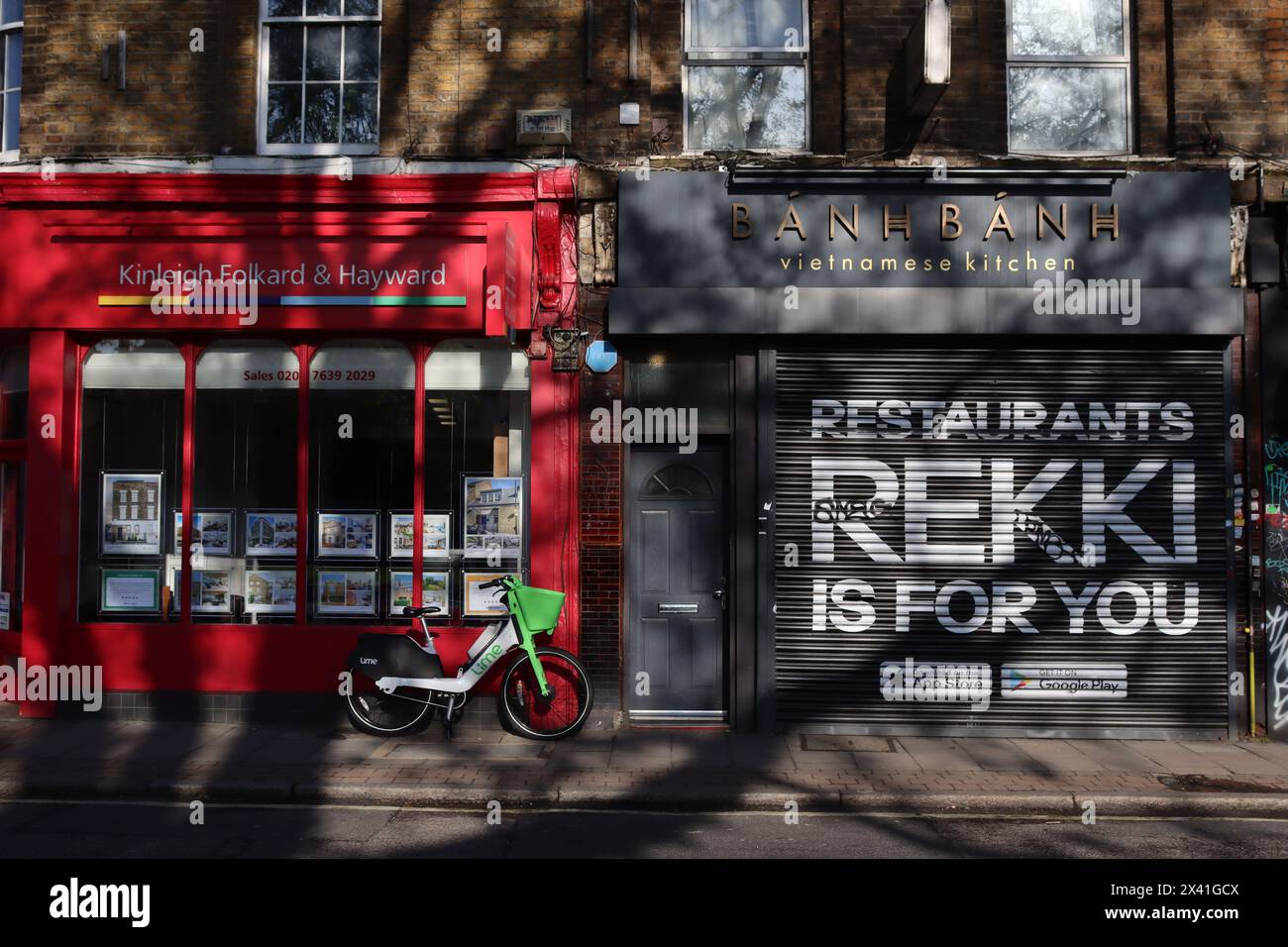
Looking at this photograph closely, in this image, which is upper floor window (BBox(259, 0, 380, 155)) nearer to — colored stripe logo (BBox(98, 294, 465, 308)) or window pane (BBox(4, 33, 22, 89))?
colored stripe logo (BBox(98, 294, 465, 308))

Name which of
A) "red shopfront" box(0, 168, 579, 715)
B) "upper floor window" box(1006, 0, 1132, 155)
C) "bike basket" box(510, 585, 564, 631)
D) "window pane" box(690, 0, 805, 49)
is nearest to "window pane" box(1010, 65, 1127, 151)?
"upper floor window" box(1006, 0, 1132, 155)

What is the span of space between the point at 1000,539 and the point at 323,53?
27.6 ft

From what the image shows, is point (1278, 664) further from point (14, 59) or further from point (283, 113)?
point (14, 59)

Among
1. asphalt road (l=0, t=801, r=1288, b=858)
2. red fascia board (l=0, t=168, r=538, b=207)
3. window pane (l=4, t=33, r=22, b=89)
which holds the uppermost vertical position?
window pane (l=4, t=33, r=22, b=89)

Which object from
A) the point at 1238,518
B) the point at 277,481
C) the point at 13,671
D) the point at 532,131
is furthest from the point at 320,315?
the point at 1238,518

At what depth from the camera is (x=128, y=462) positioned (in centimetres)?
980

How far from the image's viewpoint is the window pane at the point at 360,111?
9961 mm

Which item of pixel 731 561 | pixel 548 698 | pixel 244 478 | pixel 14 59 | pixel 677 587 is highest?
pixel 14 59

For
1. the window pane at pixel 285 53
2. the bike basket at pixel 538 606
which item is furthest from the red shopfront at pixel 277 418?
the window pane at pixel 285 53

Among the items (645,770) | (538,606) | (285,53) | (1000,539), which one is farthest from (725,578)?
(285,53)

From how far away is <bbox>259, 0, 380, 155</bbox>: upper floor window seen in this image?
9969mm

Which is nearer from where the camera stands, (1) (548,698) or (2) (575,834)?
(2) (575,834)

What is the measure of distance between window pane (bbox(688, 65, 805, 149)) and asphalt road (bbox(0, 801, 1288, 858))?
21.6 ft

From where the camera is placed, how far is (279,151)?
9.88 meters
